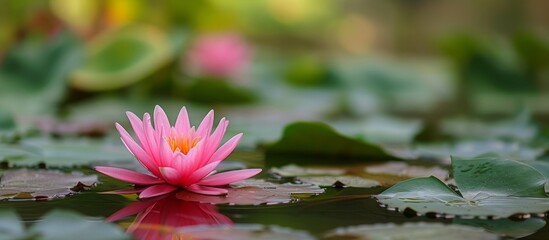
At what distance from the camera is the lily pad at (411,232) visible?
691mm

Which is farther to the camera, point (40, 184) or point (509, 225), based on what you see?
point (40, 184)

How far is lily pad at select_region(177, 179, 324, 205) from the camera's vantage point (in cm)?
87

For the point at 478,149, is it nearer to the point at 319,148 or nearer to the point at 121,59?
the point at 319,148

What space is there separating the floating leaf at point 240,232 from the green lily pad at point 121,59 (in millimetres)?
1573

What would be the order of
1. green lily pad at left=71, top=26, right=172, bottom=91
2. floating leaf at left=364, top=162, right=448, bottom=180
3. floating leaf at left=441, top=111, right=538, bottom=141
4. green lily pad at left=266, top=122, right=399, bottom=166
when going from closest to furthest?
floating leaf at left=364, top=162, right=448, bottom=180
green lily pad at left=266, top=122, right=399, bottom=166
floating leaf at left=441, top=111, right=538, bottom=141
green lily pad at left=71, top=26, right=172, bottom=91

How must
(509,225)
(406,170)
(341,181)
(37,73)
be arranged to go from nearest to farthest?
(509,225) → (341,181) → (406,170) → (37,73)

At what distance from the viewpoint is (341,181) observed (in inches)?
41.1

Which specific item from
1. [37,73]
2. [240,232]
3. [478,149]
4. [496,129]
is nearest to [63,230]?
[240,232]

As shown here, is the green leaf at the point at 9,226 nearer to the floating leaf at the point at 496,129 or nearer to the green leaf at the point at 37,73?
the floating leaf at the point at 496,129

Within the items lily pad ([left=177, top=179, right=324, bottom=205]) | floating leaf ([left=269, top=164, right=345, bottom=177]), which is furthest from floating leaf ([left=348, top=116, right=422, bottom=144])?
lily pad ([left=177, top=179, right=324, bottom=205])

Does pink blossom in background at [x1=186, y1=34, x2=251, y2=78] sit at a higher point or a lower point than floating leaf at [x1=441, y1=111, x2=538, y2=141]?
higher

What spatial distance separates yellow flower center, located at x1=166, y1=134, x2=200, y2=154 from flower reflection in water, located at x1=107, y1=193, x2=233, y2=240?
2.3 inches

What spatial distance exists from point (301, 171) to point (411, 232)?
431 mm

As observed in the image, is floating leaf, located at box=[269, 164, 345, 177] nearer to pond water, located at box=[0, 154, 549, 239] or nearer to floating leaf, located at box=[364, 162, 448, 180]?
floating leaf, located at box=[364, 162, 448, 180]
